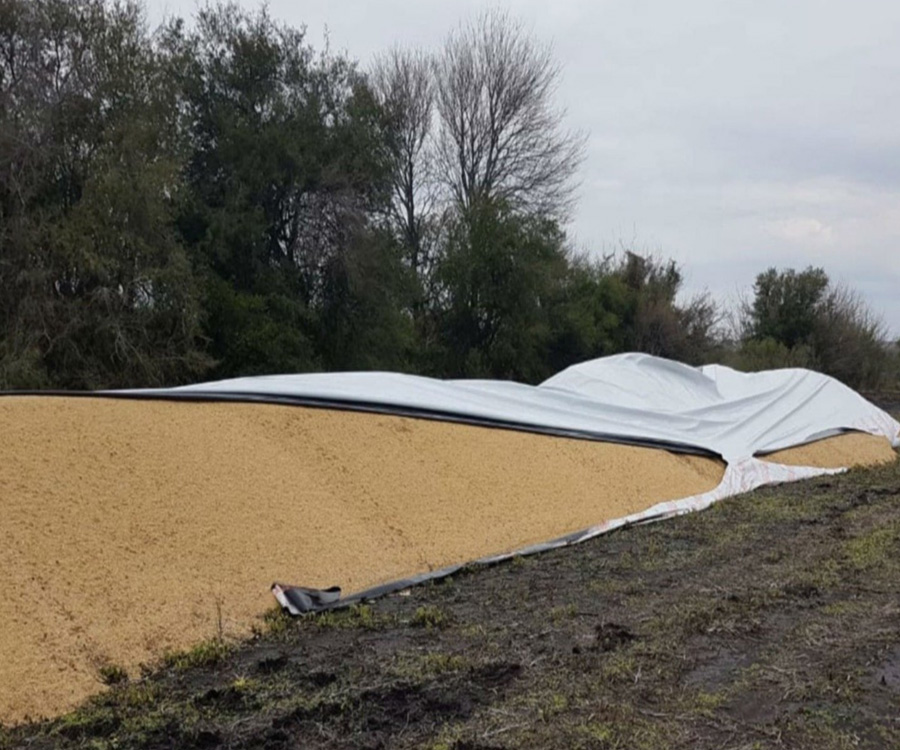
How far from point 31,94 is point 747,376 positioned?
10.0 metres

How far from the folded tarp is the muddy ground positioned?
0.48 meters

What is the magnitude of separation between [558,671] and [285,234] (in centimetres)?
1196

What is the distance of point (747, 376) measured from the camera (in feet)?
36.2

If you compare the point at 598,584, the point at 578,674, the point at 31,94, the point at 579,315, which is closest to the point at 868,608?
the point at 598,584

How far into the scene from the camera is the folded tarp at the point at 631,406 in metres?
5.50

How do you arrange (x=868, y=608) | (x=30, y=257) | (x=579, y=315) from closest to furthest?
(x=868, y=608)
(x=30, y=257)
(x=579, y=315)

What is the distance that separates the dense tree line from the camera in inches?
414

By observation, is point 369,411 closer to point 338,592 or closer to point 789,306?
point 338,592

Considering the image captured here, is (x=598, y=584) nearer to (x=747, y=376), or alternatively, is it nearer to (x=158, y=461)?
(x=158, y=461)

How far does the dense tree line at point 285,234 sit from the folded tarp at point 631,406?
5572mm

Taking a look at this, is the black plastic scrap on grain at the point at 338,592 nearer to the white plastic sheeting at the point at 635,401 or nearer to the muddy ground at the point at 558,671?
the muddy ground at the point at 558,671

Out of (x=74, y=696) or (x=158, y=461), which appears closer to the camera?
Answer: (x=74, y=696)

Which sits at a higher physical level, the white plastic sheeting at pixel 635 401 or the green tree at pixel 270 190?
the green tree at pixel 270 190

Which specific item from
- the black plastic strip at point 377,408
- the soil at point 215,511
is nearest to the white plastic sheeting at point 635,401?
the black plastic strip at point 377,408
